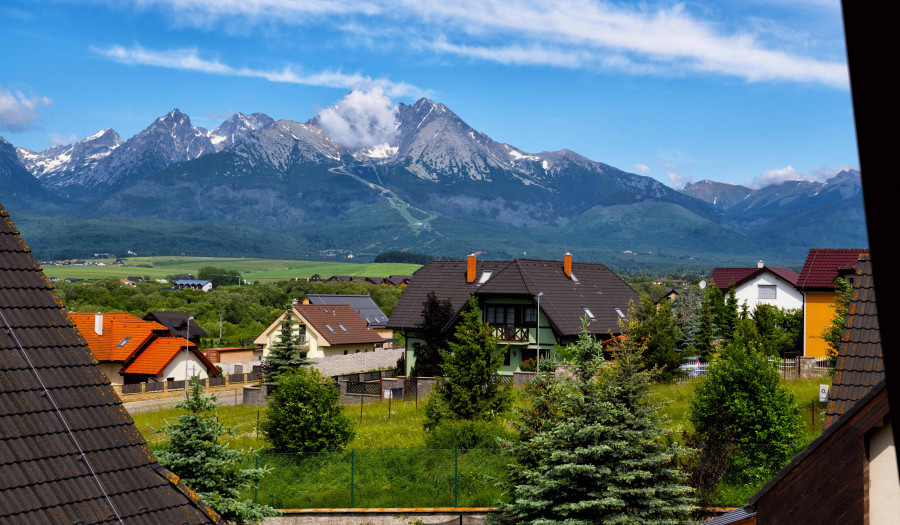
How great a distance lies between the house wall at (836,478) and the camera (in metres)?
7.46

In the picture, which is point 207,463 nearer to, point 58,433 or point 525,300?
point 58,433

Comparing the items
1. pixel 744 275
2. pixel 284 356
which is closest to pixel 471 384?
pixel 284 356

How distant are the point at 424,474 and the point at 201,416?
7.53m

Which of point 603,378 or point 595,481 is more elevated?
point 603,378

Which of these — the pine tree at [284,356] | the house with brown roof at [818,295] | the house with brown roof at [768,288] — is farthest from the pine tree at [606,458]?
the house with brown roof at [768,288]

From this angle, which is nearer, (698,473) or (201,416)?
(201,416)

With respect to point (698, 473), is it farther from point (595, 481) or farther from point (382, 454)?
point (382, 454)

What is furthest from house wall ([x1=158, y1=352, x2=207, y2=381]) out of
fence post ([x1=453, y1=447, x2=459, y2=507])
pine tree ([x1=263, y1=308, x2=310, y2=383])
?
fence post ([x1=453, y1=447, x2=459, y2=507])

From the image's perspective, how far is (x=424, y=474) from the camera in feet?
69.2

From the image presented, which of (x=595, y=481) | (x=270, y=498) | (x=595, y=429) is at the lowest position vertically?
(x=270, y=498)

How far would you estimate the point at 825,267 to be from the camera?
46.6 m

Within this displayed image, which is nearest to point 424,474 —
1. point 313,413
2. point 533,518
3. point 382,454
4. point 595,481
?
point 382,454

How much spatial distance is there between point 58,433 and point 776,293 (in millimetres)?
65842

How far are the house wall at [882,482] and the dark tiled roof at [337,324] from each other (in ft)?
186
